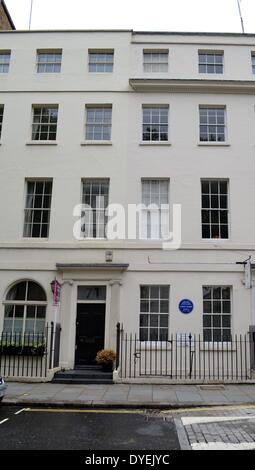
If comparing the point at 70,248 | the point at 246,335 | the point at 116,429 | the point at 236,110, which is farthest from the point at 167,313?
the point at 236,110

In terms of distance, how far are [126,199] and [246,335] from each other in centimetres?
666

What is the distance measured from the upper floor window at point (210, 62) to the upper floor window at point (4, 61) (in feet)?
27.2

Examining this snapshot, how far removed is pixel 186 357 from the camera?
1471 cm

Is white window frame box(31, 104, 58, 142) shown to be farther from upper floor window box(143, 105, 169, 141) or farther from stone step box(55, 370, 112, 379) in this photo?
stone step box(55, 370, 112, 379)

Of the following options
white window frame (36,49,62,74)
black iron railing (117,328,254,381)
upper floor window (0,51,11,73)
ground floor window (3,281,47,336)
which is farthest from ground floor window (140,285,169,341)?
upper floor window (0,51,11,73)

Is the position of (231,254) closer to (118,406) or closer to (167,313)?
(167,313)

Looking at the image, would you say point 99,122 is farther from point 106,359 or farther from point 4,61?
point 106,359

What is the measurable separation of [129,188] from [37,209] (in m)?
3.72

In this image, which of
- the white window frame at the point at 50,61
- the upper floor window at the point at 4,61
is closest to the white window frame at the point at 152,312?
the white window frame at the point at 50,61

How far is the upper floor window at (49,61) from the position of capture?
1812 cm

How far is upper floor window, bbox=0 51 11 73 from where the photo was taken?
59.9ft

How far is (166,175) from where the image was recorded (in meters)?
Result: 16.5

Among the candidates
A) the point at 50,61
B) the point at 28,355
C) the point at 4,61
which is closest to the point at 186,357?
the point at 28,355

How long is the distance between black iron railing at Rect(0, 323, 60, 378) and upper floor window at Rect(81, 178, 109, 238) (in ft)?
12.7
